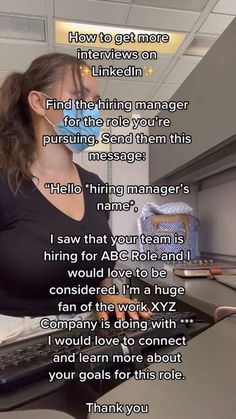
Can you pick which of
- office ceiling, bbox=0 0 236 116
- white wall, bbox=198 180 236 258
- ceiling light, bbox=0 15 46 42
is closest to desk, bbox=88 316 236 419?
white wall, bbox=198 180 236 258

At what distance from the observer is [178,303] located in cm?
81

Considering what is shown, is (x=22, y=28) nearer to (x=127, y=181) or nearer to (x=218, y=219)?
(x=127, y=181)

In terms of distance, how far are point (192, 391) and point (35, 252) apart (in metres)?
0.32

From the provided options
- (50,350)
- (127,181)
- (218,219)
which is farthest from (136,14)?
(50,350)

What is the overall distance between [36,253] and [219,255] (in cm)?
122

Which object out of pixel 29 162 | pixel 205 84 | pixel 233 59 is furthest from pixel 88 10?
pixel 29 162

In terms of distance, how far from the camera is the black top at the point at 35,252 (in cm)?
55

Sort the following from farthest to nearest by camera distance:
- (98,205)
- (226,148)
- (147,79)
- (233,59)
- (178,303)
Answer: (147,79) < (226,148) < (233,59) < (178,303) < (98,205)

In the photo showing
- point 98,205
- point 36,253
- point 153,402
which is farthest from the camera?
point 98,205

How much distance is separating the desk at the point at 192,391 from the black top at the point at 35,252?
23 cm

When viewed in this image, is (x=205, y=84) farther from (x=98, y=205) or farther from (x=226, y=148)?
(x=98, y=205)

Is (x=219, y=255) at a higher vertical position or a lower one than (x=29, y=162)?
lower

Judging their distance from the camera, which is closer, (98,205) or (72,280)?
(72,280)

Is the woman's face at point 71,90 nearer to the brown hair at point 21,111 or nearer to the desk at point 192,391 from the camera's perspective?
the brown hair at point 21,111
